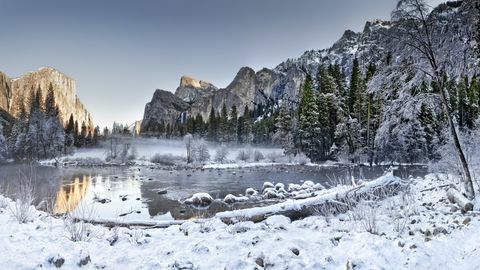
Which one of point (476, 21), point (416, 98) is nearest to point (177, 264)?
point (416, 98)

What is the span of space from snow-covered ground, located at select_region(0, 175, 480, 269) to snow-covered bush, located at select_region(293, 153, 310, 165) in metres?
37.5

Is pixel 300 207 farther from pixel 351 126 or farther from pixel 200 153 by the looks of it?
pixel 200 153

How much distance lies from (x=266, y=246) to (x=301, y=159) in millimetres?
40882

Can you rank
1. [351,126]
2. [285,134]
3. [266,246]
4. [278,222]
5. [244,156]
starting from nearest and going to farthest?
[266,246], [278,222], [351,126], [244,156], [285,134]

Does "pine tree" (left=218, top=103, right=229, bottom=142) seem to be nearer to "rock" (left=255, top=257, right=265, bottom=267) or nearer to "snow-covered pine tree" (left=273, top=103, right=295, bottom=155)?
"snow-covered pine tree" (left=273, top=103, right=295, bottom=155)

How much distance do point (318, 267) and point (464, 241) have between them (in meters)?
2.84

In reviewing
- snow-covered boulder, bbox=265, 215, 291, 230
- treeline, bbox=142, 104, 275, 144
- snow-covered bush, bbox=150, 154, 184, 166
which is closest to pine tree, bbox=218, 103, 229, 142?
treeline, bbox=142, 104, 275, 144

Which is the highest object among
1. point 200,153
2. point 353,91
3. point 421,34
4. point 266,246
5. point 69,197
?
point 353,91

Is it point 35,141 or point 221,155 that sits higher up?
point 35,141

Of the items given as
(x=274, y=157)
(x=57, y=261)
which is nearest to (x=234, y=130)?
(x=274, y=157)

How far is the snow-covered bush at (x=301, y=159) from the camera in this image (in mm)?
46131

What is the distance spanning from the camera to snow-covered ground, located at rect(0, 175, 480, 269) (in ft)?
18.2

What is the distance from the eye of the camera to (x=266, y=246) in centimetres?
654

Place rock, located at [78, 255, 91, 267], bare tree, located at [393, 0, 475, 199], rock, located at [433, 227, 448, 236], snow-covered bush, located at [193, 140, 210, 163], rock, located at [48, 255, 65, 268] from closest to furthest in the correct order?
rock, located at [48, 255, 65, 268], rock, located at [78, 255, 91, 267], rock, located at [433, 227, 448, 236], bare tree, located at [393, 0, 475, 199], snow-covered bush, located at [193, 140, 210, 163]
